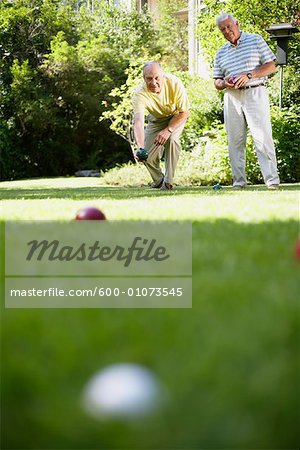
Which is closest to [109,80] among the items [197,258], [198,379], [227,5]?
[227,5]

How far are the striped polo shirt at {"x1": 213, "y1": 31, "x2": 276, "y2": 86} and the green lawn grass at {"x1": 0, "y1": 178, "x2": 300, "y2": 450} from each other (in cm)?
598

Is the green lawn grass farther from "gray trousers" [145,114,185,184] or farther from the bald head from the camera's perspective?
"gray trousers" [145,114,185,184]

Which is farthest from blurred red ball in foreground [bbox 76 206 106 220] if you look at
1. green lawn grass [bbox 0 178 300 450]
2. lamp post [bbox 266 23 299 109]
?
lamp post [bbox 266 23 299 109]

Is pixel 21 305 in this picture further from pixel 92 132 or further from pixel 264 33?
pixel 92 132

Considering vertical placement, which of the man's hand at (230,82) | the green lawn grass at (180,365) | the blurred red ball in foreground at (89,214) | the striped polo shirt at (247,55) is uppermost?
the striped polo shirt at (247,55)

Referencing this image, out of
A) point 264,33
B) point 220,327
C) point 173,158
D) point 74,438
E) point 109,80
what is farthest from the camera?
point 109,80

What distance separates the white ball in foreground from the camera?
114 centimetres

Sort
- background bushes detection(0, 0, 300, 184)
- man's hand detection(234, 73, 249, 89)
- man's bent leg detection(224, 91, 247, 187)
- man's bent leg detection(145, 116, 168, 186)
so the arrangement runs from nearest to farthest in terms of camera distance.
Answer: man's hand detection(234, 73, 249, 89), man's bent leg detection(224, 91, 247, 187), man's bent leg detection(145, 116, 168, 186), background bushes detection(0, 0, 300, 184)

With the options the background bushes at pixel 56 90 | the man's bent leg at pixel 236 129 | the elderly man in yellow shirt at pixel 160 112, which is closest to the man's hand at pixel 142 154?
the elderly man in yellow shirt at pixel 160 112

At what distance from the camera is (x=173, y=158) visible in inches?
334

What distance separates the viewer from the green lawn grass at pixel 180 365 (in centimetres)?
111

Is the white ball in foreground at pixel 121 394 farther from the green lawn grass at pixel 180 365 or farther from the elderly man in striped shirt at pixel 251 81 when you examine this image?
the elderly man in striped shirt at pixel 251 81

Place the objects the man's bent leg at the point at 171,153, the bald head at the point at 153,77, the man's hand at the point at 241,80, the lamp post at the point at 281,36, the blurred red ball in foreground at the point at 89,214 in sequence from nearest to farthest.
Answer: the blurred red ball in foreground at the point at 89,214, the man's hand at the point at 241,80, the bald head at the point at 153,77, the man's bent leg at the point at 171,153, the lamp post at the point at 281,36

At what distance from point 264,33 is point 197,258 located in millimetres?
12724
